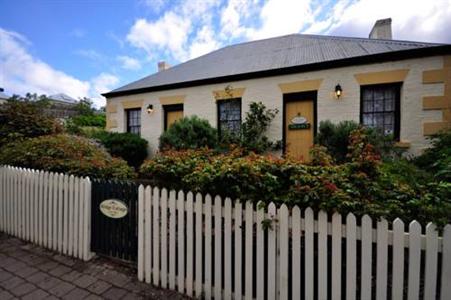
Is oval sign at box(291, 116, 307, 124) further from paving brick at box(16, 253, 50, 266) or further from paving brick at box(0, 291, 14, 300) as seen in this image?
paving brick at box(0, 291, 14, 300)

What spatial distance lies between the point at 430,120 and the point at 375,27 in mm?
4804

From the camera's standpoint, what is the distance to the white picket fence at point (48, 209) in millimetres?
3389

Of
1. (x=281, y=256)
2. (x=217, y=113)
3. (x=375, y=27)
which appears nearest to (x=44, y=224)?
(x=281, y=256)

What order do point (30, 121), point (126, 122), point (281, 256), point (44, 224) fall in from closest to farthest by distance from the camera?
point (281, 256)
point (44, 224)
point (30, 121)
point (126, 122)

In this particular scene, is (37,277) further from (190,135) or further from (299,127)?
(299,127)

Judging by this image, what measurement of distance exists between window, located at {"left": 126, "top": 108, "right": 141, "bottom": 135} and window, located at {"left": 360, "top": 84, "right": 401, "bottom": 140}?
9001mm

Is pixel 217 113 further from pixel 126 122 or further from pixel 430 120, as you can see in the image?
pixel 430 120

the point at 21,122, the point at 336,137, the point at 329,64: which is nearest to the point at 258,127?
the point at 336,137

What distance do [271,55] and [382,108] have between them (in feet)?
14.6

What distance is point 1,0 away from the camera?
21.5ft

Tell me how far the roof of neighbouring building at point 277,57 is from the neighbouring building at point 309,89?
0.10 ft

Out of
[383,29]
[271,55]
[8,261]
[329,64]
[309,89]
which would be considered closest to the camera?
[8,261]

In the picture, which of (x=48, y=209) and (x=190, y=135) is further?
(x=190, y=135)

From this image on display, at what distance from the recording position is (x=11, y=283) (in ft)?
9.28
